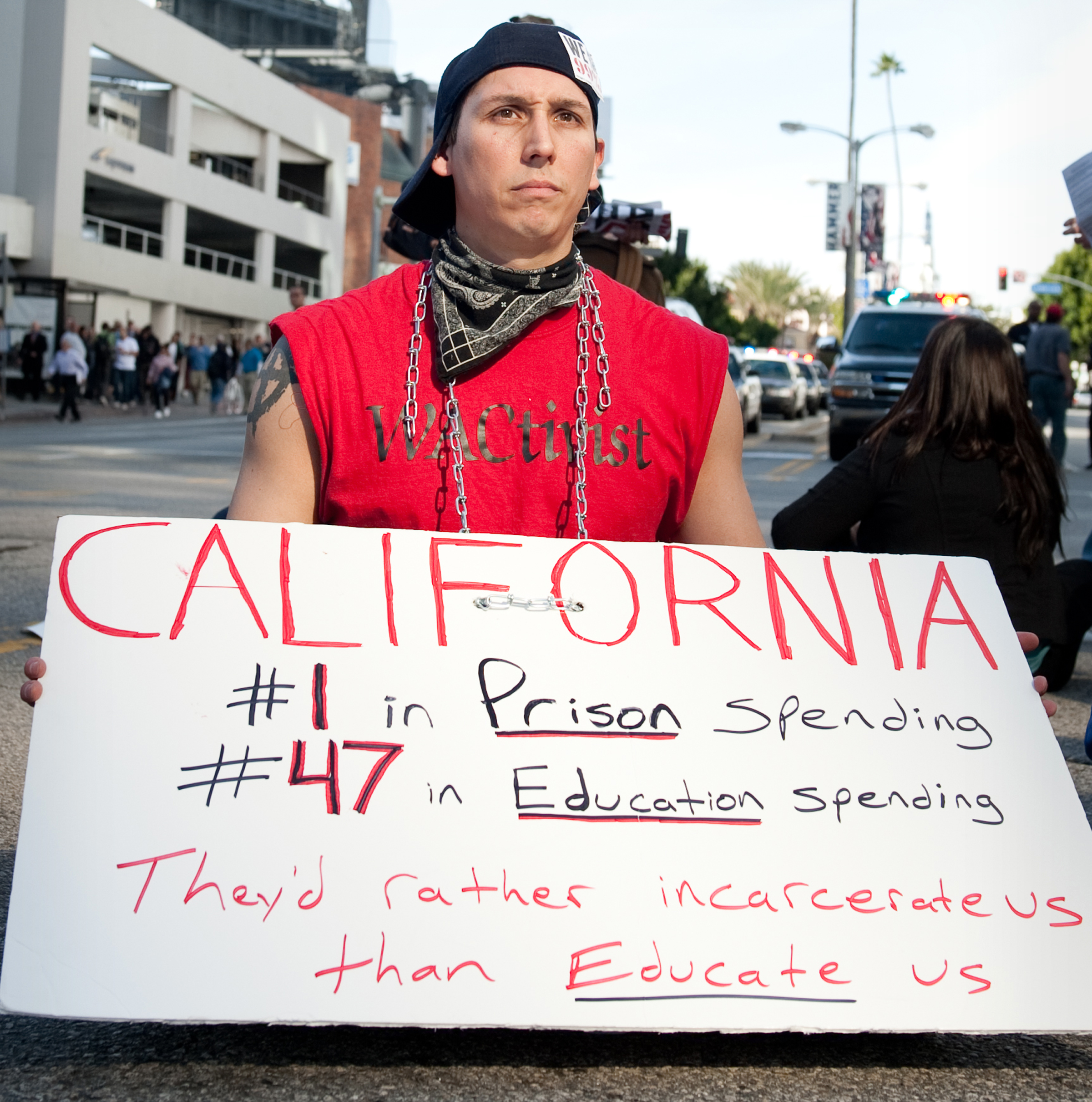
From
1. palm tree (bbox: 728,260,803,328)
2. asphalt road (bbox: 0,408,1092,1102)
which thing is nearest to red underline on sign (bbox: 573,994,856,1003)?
asphalt road (bbox: 0,408,1092,1102)

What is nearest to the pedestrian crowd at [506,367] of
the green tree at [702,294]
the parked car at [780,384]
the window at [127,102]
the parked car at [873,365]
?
the parked car at [873,365]

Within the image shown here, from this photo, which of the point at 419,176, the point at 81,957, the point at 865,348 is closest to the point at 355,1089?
the point at 81,957

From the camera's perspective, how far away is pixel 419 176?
8.73 ft

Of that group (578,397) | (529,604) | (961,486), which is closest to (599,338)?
(578,397)

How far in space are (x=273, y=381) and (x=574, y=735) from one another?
2.80 feet

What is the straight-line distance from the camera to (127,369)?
32.2 metres

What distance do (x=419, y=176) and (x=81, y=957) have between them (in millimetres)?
1444

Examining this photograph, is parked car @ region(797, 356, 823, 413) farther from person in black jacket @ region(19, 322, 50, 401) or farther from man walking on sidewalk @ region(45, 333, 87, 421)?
man walking on sidewalk @ region(45, 333, 87, 421)

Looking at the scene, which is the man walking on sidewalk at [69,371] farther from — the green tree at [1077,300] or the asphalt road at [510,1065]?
the green tree at [1077,300]

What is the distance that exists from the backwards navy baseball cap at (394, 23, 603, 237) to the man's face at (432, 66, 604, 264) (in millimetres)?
15

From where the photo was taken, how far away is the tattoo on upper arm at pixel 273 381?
8.39 ft

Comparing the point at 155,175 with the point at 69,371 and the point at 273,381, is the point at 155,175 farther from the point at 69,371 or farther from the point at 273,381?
the point at 273,381

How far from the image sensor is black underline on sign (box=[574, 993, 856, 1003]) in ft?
6.66

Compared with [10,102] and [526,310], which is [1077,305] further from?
[526,310]
